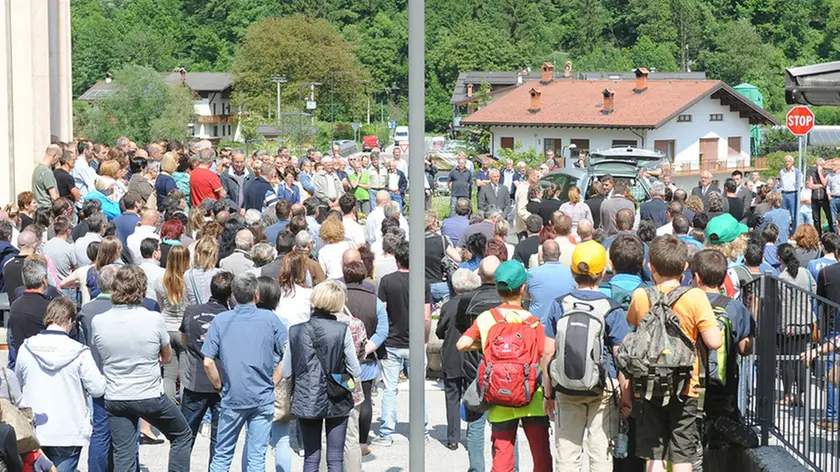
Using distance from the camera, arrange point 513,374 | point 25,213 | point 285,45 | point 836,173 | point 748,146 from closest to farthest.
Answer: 1. point 513,374
2. point 25,213
3. point 836,173
4. point 748,146
5. point 285,45

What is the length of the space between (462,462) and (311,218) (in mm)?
4993

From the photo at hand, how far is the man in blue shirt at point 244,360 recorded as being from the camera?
7801 mm

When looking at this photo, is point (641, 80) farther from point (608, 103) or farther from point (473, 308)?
point (473, 308)

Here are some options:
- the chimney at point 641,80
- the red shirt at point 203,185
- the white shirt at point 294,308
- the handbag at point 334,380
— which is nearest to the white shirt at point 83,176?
the red shirt at point 203,185

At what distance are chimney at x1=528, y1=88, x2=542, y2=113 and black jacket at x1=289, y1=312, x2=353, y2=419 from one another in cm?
7027

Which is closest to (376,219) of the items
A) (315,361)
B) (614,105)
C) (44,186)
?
(44,186)

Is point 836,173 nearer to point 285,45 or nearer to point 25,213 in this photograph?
point 25,213

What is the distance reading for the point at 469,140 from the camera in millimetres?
79500

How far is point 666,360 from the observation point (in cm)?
674

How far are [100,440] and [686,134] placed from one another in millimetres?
67774

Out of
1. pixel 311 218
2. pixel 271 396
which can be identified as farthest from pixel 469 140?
pixel 271 396

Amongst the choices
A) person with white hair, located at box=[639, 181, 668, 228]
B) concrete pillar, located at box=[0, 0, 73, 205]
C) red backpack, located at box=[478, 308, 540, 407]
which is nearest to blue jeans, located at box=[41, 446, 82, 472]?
red backpack, located at box=[478, 308, 540, 407]

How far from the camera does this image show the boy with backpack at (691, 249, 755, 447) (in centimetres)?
731

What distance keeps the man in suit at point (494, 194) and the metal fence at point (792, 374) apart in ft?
41.3
